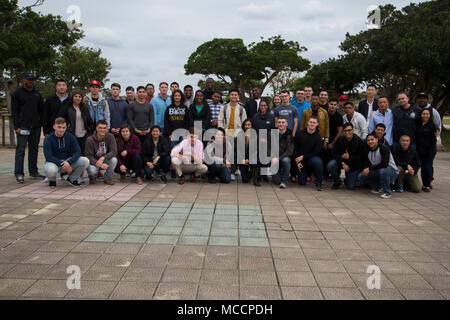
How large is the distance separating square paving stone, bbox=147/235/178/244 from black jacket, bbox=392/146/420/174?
5189mm

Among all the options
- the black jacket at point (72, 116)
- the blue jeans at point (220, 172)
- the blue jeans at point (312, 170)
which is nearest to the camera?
the black jacket at point (72, 116)

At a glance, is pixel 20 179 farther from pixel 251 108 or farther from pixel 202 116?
pixel 251 108

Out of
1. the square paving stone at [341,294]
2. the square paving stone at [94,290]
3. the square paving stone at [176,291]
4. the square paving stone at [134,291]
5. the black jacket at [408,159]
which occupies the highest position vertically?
the black jacket at [408,159]

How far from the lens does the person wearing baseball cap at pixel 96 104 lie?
7.29 m

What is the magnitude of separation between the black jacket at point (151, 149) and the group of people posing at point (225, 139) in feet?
0.07

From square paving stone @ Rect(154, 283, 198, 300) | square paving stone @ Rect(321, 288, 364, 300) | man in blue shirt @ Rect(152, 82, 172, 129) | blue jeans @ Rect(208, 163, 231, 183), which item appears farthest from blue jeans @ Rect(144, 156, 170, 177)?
square paving stone @ Rect(321, 288, 364, 300)

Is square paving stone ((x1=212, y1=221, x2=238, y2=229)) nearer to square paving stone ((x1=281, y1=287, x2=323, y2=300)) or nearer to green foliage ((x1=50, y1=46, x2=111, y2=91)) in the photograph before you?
square paving stone ((x1=281, y1=287, x2=323, y2=300))

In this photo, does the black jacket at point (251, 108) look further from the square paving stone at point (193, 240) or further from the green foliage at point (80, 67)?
the green foliage at point (80, 67)

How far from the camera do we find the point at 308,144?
7371 millimetres

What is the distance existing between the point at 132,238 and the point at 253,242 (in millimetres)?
1432

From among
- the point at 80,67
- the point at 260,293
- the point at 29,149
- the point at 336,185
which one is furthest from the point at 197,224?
the point at 80,67

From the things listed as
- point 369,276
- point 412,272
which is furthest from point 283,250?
point 412,272

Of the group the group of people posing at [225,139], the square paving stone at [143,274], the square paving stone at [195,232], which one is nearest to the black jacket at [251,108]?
the group of people posing at [225,139]
